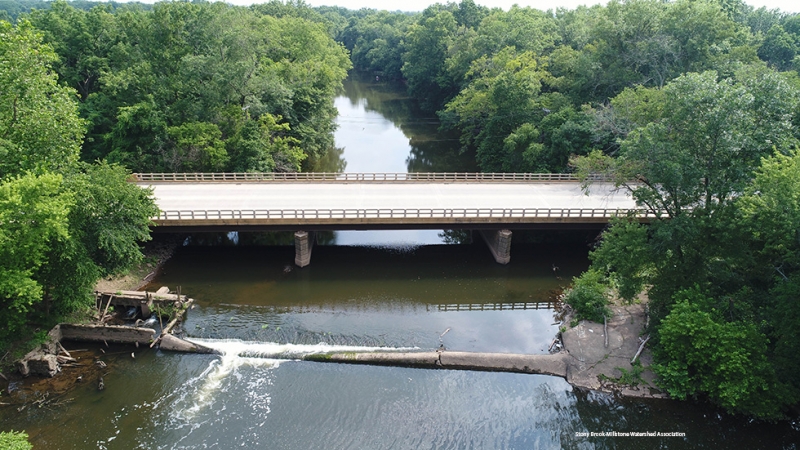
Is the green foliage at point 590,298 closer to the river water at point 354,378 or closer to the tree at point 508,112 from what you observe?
the river water at point 354,378

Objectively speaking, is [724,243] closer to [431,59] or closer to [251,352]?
[251,352]

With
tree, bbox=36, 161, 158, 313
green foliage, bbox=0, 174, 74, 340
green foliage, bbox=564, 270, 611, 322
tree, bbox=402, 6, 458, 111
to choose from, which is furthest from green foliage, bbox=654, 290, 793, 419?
tree, bbox=402, 6, 458, 111

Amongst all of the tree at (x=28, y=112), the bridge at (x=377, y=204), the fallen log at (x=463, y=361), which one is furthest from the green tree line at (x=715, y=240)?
the tree at (x=28, y=112)

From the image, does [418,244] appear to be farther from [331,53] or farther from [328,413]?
[331,53]

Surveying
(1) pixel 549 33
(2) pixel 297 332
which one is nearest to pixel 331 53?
(1) pixel 549 33

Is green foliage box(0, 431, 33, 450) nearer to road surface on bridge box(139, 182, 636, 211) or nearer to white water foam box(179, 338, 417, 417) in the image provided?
white water foam box(179, 338, 417, 417)

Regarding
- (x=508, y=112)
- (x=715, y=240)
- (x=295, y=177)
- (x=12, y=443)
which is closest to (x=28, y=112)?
(x=12, y=443)
